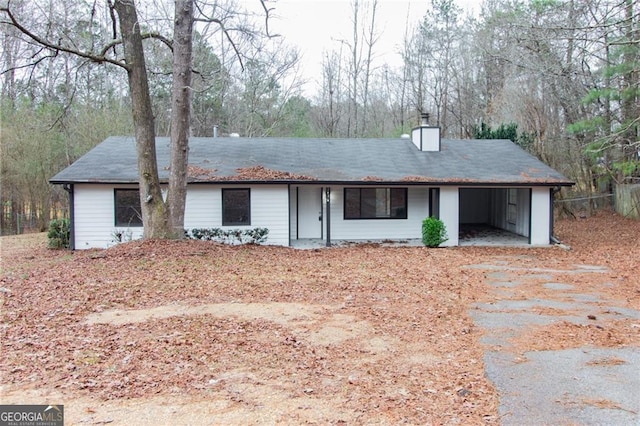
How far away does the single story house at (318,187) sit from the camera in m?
13.6

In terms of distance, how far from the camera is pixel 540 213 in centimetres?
1479

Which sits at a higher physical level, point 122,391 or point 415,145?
point 415,145

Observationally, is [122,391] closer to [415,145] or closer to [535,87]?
[415,145]

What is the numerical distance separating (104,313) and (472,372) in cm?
455

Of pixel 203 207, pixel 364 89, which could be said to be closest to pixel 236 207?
pixel 203 207

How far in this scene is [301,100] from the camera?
29438 mm


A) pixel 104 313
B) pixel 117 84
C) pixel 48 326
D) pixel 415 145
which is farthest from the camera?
pixel 117 84

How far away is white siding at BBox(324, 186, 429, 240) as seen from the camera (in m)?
15.2

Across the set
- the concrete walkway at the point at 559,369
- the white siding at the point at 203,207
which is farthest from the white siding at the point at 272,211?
the concrete walkway at the point at 559,369

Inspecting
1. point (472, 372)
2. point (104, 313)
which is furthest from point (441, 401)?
point (104, 313)

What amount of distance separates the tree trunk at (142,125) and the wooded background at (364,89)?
65 cm

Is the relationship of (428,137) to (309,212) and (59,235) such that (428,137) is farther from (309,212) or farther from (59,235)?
(59,235)

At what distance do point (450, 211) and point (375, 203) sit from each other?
92.6 inches

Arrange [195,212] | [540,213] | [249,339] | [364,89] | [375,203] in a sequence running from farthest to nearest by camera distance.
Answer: [364,89] < [375,203] < [540,213] < [195,212] < [249,339]
